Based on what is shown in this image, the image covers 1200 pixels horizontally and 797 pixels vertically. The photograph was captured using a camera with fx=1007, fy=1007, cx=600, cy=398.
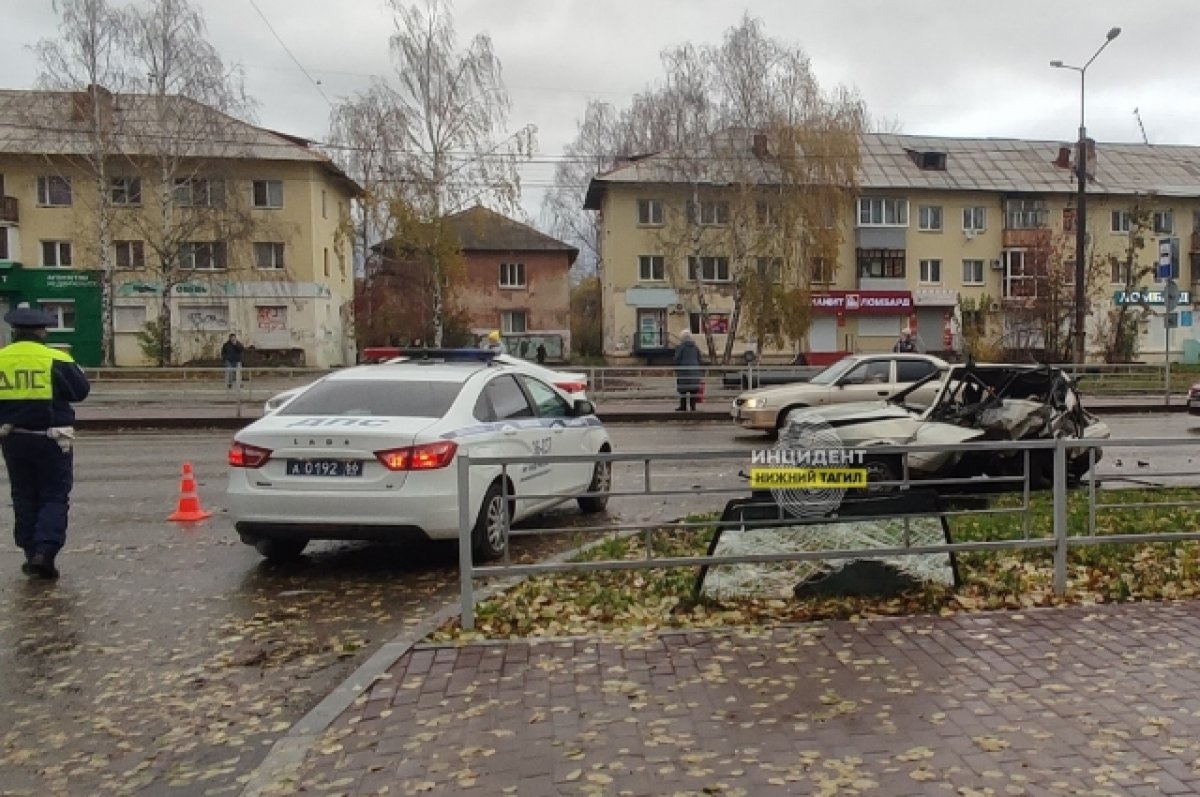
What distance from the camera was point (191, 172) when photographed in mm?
42844

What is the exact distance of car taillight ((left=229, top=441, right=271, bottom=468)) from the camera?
700 cm

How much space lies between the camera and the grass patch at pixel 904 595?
227 inches

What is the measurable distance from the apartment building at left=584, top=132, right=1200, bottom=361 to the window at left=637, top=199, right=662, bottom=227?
6cm

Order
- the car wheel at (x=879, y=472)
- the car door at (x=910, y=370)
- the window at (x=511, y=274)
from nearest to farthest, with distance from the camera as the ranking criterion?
the car wheel at (x=879, y=472), the car door at (x=910, y=370), the window at (x=511, y=274)

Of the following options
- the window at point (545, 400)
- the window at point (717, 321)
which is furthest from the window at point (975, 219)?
the window at point (545, 400)

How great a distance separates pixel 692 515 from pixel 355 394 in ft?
10.1

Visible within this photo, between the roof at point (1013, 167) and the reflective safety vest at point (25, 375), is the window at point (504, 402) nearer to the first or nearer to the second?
the reflective safety vest at point (25, 375)

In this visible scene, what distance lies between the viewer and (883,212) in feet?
175

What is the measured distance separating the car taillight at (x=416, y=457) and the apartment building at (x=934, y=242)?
40.4 metres

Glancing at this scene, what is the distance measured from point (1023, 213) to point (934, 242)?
5.06 metres

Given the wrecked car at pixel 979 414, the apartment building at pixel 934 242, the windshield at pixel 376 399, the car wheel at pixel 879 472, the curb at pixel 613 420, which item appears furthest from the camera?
the apartment building at pixel 934 242

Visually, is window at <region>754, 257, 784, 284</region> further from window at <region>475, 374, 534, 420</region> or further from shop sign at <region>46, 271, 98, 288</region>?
window at <region>475, 374, 534, 420</region>

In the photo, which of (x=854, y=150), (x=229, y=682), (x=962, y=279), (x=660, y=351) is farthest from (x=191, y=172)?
(x=229, y=682)

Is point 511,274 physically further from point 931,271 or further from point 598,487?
point 598,487
